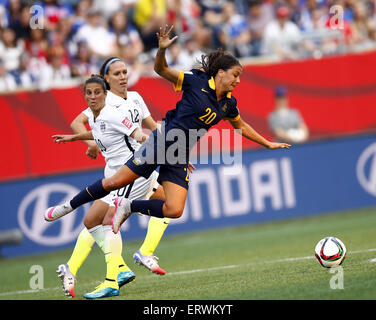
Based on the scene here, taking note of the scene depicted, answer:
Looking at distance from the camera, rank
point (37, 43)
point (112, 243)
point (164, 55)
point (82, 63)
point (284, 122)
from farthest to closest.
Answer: point (284, 122) → point (82, 63) → point (37, 43) → point (112, 243) → point (164, 55)

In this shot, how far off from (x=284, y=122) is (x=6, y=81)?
5884mm

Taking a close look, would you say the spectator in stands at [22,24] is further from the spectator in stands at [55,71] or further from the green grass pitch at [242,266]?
the green grass pitch at [242,266]

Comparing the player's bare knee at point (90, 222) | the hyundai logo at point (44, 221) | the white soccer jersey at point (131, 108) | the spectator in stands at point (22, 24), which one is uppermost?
the spectator in stands at point (22, 24)

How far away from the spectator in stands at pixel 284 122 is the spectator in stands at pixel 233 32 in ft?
4.92

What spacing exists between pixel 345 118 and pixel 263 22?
3.19 meters

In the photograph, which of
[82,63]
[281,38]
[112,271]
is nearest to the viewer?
[112,271]

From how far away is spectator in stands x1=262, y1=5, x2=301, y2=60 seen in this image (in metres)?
16.7

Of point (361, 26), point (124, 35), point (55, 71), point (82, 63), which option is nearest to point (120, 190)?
point (55, 71)

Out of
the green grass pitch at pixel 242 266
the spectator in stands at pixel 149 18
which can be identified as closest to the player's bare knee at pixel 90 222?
the green grass pitch at pixel 242 266

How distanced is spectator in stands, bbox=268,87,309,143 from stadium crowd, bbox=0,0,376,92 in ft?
3.85

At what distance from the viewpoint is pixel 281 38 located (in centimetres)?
1688

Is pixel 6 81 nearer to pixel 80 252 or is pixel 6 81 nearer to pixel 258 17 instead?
pixel 258 17

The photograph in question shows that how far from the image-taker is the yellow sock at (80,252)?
323 inches

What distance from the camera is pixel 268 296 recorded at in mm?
6543
